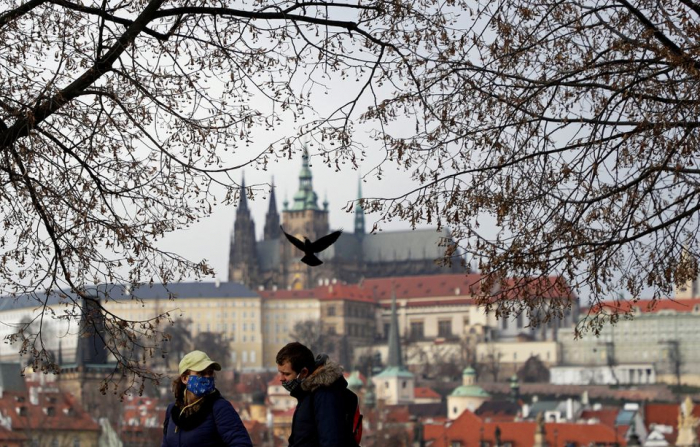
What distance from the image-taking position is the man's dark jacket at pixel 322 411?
6.11 metres

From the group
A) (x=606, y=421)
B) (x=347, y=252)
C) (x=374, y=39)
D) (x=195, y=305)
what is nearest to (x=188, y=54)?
(x=374, y=39)

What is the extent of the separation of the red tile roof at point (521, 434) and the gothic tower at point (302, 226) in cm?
6753

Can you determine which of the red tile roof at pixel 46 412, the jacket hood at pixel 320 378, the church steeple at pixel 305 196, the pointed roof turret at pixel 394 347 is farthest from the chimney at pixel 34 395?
the church steeple at pixel 305 196

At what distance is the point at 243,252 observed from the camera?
160 meters

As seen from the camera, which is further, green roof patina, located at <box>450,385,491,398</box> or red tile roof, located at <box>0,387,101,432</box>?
green roof patina, located at <box>450,385,491,398</box>

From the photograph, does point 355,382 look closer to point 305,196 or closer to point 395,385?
point 395,385

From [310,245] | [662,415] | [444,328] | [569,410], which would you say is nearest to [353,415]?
[310,245]

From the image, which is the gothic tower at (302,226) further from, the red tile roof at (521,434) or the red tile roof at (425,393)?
the red tile roof at (521,434)

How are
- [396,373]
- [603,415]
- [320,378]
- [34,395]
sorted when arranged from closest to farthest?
[320,378] < [34,395] < [603,415] < [396,373]

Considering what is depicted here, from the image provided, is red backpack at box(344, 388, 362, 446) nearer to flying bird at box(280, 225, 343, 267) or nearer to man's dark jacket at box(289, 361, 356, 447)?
man's dark jacket at box(289, 361, 356, 447)

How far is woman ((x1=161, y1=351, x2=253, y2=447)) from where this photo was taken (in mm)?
6070

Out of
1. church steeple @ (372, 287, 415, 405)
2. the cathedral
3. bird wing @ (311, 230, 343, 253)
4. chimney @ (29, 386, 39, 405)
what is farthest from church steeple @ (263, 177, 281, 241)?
bird wing @ (311, 230, 343, 253)

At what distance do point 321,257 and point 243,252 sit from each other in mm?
8106

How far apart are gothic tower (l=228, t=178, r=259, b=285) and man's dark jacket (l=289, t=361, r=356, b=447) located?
153274mm
